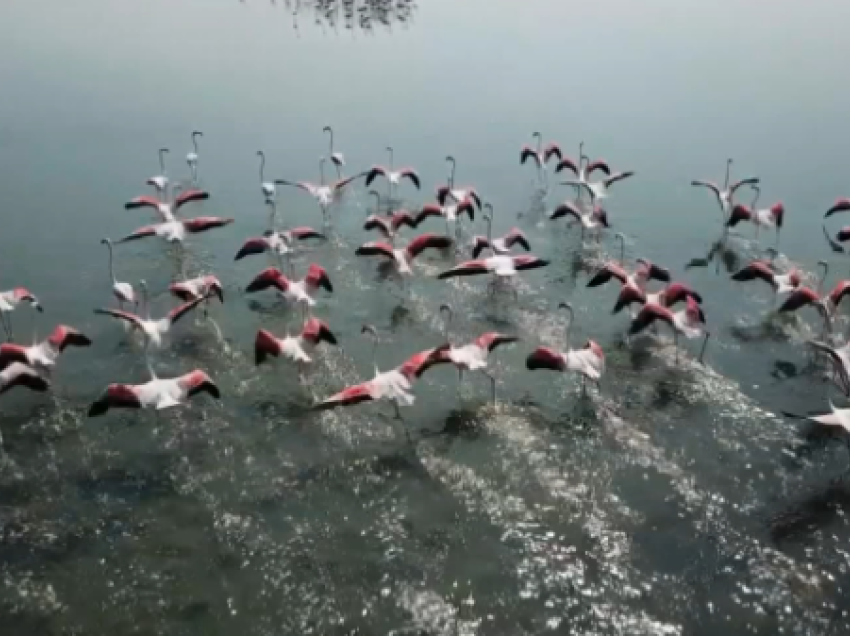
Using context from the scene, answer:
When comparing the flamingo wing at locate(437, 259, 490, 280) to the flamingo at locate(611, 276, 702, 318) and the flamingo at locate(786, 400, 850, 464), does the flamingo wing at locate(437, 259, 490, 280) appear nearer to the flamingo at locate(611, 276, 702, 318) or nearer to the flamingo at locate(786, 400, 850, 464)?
the flamingo at locate(611, 276, 702, 318)

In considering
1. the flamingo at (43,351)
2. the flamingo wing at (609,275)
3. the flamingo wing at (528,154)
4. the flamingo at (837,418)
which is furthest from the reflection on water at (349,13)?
the flamingo at (837,418)

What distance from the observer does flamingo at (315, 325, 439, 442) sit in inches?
366

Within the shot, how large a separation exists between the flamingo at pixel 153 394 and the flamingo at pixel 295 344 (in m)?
1.00

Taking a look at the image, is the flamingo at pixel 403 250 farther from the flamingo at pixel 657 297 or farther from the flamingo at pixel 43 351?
the flamingo at pixel 43 351

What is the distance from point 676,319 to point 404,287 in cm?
425

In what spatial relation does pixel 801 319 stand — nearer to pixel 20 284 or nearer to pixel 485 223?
pixel 485 223

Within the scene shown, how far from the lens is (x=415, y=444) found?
9617 millimetres

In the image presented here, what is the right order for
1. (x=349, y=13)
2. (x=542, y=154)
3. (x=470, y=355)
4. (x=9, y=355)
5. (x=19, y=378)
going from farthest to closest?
(x=349, y=13)
(x=542, y=154)
(x=470, y=355)
(x=9, y=355)
(x=19, y=378)

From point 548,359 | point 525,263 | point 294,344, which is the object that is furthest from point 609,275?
point 294,344

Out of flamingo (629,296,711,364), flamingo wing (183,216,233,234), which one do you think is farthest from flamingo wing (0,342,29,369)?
flamingo (629,296,711,364)

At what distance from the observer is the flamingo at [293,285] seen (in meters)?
12.0

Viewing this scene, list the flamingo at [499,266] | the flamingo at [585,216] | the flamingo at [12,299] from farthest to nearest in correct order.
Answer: the flamingo at [585,216], the flamingo at [499,266], the flamingo at [12,299]

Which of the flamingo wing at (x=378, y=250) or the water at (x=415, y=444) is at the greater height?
the flamingo wing at (x=378, y=250)

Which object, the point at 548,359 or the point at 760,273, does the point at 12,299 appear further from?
the point at 760,273
